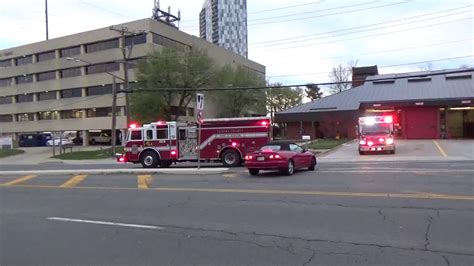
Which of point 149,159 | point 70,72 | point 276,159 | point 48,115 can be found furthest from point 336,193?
point 48,115

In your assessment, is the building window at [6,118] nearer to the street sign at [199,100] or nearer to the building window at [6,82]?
the building window at [6,82]

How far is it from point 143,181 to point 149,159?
936 cm

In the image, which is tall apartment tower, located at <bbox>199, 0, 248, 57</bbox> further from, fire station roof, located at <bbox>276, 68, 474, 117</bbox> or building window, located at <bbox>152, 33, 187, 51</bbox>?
building window, located at <bbox>152, 33, 187, 51</bbox>

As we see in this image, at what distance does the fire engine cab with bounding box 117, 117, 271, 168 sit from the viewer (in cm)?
2530

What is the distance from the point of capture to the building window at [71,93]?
261 ft

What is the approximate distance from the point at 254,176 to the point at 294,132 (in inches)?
1579

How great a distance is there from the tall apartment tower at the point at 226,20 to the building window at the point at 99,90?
939 inches

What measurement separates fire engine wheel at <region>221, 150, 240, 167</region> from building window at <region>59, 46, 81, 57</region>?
6063 cm

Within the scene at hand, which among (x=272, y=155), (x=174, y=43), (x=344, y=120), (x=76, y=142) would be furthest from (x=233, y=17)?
(x=76, y=142)

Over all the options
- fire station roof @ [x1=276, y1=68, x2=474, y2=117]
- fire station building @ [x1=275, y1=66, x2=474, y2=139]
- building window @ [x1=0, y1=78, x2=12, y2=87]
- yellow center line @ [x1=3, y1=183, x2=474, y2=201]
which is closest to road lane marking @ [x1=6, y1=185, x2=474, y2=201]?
yellow center line @ [x1=3, y1=183, x2=474, y2=201]

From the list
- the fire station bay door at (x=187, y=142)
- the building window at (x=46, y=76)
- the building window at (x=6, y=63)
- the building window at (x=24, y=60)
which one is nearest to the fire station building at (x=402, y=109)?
the fire station bay door at (x=187, y=142)

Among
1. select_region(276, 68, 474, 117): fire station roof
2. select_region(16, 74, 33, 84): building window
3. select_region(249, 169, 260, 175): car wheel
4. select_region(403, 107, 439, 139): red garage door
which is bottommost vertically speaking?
select_region(249, 169, 260, 175): car wheel

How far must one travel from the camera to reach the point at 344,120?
180 ft

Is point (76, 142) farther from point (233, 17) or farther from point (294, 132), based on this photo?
point (233, 17)
